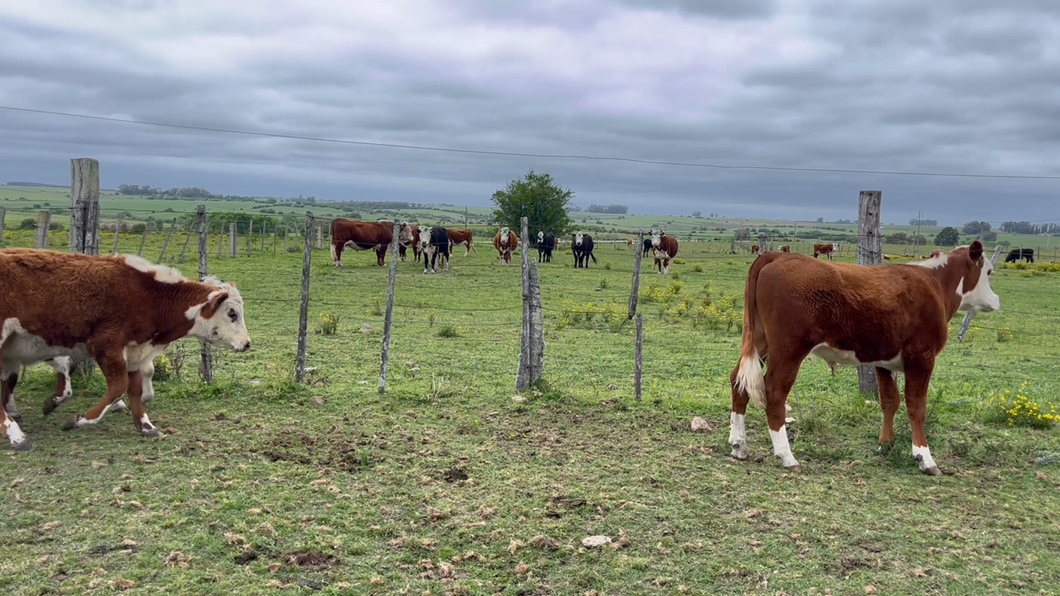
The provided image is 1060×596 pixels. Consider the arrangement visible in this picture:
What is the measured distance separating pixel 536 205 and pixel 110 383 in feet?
131

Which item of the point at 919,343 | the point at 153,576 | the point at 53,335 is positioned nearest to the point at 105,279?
the point at 53,335

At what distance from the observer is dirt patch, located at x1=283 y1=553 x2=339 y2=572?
4352mm

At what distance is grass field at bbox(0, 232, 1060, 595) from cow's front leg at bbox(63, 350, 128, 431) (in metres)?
0.18

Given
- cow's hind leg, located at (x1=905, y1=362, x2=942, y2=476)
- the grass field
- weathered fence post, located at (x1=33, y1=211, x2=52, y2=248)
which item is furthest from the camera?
weathered fence post, located at (x1=33, y1=211, x2=52, y2=248)

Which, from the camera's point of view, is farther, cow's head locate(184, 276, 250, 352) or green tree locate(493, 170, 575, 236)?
green tree locate(493, 170, 575, 236)

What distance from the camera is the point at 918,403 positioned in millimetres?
6688

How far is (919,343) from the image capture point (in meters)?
6.69

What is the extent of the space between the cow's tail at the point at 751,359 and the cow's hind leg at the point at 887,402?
1165mm

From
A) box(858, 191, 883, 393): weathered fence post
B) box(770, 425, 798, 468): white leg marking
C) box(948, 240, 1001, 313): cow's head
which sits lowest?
box(770, 425, 798, 468): white leg marking

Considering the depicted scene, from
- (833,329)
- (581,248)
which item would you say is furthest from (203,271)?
(581,248)

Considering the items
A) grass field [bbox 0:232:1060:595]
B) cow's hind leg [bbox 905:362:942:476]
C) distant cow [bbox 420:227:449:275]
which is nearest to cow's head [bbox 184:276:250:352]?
grass field [bbox 0:232:1060:595]

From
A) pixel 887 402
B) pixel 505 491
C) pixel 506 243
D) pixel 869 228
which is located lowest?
pixel 505 491

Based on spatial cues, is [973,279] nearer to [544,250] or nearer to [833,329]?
[833,329]

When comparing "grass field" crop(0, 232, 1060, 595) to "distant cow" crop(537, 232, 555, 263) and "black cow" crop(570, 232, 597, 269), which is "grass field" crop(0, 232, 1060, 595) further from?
"distant cow" crop(537, 232, 555, 263)
